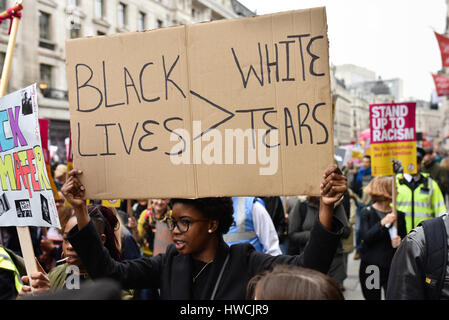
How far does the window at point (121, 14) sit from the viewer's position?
31.4 m

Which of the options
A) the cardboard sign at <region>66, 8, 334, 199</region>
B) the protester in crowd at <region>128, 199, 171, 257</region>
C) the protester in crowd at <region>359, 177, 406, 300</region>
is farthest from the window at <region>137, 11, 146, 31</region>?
the cardboard sign at <region>66, 8, 334, 199</region>

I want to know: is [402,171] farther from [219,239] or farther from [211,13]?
[211,13]

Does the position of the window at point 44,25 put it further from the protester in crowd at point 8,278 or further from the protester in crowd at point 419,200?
the protester in crowd at point 8,278

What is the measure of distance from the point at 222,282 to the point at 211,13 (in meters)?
42.0

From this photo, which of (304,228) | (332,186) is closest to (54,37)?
(304,228)

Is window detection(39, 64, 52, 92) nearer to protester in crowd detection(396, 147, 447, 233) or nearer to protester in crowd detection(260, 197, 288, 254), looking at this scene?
protester in crowd detection(260, 197, 288, 254)

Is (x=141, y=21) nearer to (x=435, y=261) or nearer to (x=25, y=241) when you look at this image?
(x=25, y=241)

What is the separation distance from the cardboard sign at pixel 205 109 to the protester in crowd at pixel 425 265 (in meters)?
0.46

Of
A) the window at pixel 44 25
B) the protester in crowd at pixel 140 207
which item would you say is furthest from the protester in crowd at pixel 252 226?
the window at pixel 44 25

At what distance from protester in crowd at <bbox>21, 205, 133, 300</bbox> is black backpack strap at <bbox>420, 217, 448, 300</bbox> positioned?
1.48 metres

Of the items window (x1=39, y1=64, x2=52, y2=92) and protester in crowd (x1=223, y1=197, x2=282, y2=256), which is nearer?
protester in crowd (x1=223, y1=197, x2=282, y2=256)

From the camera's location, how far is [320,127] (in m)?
2.06

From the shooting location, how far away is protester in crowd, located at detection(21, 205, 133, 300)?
2.61 m

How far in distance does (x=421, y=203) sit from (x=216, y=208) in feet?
11.5
